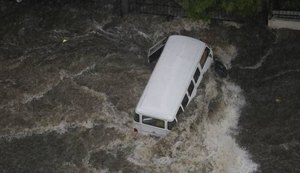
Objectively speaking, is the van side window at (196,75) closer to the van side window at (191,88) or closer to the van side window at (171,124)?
the van side window at (191,88)

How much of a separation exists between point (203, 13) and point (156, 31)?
211 centimetres

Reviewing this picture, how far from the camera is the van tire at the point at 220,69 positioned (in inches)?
671

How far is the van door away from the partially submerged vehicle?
1.10ft

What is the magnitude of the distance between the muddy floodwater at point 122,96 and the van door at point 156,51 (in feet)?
1.09

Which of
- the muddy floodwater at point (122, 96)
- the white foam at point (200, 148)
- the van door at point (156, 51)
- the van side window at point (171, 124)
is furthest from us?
the van door at point (156, 51)

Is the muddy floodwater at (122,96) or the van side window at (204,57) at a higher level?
the van side window at (204,57)

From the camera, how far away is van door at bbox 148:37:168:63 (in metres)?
17.2

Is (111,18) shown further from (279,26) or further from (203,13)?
(279,26)

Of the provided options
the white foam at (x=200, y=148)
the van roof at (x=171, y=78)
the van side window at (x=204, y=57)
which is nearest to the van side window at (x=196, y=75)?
the van roof at (x=171, y=78)

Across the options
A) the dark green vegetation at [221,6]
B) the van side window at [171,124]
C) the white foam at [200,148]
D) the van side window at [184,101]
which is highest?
the dark green vegetation at [221,6]

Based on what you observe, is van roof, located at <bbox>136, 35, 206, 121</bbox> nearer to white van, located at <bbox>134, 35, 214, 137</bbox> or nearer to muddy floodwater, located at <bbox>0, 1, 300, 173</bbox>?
white van, located at <bbox>134, 35, 214, 137</bbox>

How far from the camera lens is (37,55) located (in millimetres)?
18391

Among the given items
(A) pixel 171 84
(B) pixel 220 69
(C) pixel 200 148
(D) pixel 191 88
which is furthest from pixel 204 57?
(C) pixel 200 148

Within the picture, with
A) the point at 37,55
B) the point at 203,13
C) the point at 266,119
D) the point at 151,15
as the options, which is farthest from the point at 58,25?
the point at 266,119
